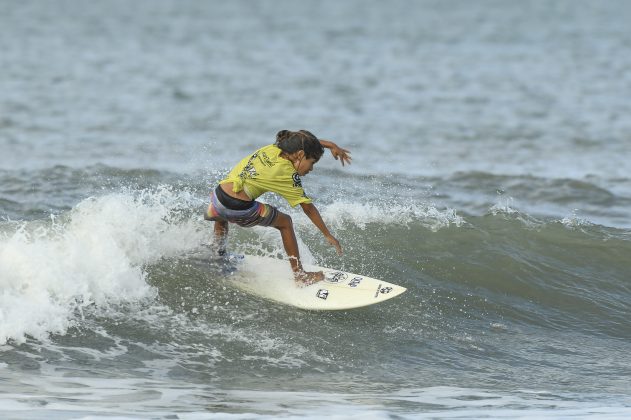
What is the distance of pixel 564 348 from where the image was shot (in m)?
9.12

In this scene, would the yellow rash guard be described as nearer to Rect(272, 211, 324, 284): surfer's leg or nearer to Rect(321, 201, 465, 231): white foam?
Rect(272, 211, 324, 284): surfer's leg

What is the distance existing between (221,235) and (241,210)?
788 mm

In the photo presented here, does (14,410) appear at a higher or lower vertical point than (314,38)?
lower

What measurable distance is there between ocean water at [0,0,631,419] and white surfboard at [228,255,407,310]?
167 mm

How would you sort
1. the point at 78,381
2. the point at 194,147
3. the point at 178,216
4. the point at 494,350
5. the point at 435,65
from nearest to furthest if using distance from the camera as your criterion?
the point at 78,381 < the point at 494,350 < the point at 178,216 < the point at 194,147 < the point at 435,65

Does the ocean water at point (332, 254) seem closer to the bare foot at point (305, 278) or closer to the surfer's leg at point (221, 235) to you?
the surfer's leg at point (221, 235)

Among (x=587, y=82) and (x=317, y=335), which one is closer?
(x=317, y=335)

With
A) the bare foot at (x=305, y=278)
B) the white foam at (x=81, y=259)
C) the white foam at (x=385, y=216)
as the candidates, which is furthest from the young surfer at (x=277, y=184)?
the white foam at (x=385, y=216)

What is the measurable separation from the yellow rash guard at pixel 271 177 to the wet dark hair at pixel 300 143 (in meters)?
0.09

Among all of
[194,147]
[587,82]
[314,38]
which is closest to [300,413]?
[194,147]

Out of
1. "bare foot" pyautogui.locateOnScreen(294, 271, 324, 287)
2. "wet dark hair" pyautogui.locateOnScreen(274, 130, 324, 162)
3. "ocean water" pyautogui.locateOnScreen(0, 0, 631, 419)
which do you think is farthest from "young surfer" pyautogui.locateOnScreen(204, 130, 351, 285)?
"ocean water" pyautogui.locateOnScreen(0, 0, 631, 419)

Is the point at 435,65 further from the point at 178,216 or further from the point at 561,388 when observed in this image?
the point at 561,388

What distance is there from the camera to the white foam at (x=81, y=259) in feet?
28.0

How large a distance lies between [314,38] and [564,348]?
3729 centimetres
